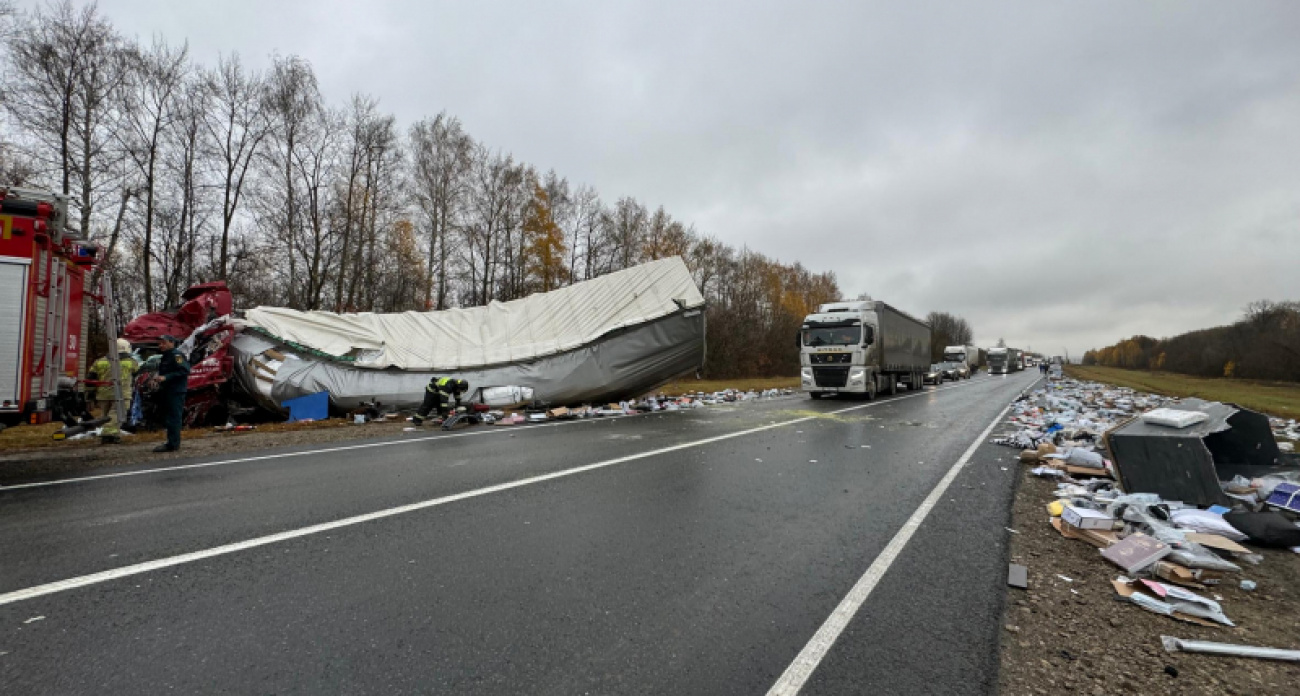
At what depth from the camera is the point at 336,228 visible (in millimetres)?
24375

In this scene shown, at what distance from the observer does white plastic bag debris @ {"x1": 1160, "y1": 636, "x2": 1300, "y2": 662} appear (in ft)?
8.22

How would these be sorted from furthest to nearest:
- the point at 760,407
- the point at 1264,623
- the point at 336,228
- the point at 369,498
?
the point at 336,228
the point at 760,407
the point at 369,498
the point at 1264,623

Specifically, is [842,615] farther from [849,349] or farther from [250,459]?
[849,349]

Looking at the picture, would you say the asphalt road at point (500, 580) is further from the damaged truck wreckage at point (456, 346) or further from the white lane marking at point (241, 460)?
the damaged truck wreckage at point (456, 346)

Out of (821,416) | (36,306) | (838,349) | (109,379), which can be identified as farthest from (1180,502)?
(109,379)

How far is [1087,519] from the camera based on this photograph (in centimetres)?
429

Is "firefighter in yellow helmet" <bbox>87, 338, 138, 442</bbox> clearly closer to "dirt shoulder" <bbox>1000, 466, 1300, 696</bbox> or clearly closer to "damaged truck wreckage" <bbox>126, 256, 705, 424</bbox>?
"damaged truck wreckage" <bbox>126, 256, 705, 424</bbox>

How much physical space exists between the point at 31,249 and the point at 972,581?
959 cm

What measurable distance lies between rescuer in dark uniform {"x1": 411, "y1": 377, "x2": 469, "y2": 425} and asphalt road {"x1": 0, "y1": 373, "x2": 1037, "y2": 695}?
4.78 meters

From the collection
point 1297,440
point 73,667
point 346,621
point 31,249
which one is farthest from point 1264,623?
point 31,249

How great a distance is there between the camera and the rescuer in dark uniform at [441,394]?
36.1 ft

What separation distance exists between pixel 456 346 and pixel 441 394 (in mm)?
2455

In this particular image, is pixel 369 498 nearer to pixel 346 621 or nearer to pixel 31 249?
pixel 346 621

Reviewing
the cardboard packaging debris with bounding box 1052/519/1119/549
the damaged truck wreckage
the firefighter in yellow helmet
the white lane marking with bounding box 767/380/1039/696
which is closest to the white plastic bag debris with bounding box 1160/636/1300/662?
the white lane marking with bounding box 767/380/1039/696
